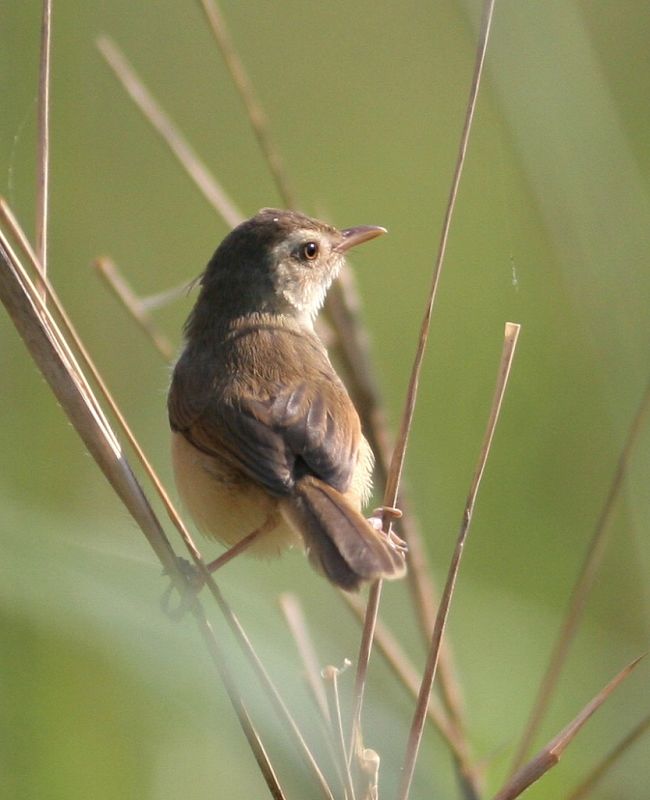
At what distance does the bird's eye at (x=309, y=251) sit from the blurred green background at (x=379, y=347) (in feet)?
2.15

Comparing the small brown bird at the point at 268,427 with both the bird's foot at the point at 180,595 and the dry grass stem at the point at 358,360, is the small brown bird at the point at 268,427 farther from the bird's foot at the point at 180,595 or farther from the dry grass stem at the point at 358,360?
the bird's foot at the point at 180,595

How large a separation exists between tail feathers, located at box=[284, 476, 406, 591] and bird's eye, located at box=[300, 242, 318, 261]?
121cm

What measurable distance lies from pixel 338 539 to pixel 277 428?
55cm

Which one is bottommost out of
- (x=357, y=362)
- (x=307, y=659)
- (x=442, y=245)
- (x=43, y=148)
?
(x=307, y=659)

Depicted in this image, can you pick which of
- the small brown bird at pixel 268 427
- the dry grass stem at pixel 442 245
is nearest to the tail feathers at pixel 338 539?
the small brown bird at pixel 268 427

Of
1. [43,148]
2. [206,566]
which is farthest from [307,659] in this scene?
[43,148]

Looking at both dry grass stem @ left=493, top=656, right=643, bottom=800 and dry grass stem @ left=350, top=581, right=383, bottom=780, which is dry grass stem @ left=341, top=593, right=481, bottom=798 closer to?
dry grass stem @ left=350, top=581, right=383, bottom=780

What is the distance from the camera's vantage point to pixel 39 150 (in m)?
2.59

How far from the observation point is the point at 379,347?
18.1 feet

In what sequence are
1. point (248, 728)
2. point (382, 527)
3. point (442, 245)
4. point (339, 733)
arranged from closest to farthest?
1. point (248, 728)
2. point (339, 733)
3. point (442, 245)
4. point (382, 527)

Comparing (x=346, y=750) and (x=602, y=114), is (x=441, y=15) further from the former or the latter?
(x=346, y=750)

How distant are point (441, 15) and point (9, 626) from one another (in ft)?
13.8

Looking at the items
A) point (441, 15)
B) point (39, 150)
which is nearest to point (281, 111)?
point (441, 15)

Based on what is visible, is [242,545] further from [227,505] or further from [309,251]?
[309,251]
